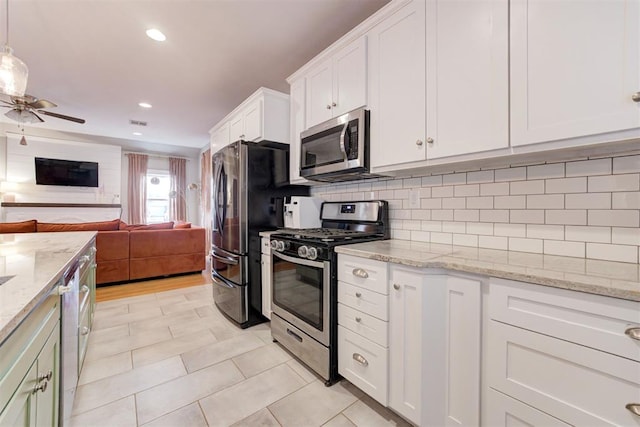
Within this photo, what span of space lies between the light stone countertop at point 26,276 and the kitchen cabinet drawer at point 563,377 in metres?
1.49

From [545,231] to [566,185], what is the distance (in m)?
0.24

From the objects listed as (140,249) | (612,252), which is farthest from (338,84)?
(140,249)

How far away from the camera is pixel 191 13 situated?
6.97 ft

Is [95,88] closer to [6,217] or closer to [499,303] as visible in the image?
[6,217]

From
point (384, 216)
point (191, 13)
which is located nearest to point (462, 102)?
point (384, 216)

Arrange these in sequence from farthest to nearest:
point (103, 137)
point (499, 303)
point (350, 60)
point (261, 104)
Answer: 1. point (103, 137)
2. point (261, 104)
3. point (350, 60)
4. point (499, 303)

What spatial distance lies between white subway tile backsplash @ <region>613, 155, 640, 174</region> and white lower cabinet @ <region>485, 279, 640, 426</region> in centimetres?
73

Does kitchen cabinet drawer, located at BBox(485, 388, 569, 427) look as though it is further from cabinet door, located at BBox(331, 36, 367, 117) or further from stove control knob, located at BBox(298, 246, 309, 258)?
cabinet door, located at BBox(331, 36, 367, 117)

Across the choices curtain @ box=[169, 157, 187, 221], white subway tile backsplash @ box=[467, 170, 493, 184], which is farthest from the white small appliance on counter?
curtain @ box=[169, 157, 187, 221]

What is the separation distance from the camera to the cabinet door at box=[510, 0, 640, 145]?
1.00 meters

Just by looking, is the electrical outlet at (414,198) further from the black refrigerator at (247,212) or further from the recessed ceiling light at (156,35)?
the recessed ceiling light at (156,35)

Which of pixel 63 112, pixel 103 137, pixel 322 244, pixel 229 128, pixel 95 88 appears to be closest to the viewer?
pixel 322 244

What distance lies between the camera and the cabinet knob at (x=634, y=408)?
32.2 inches

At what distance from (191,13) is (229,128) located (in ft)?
4.20
